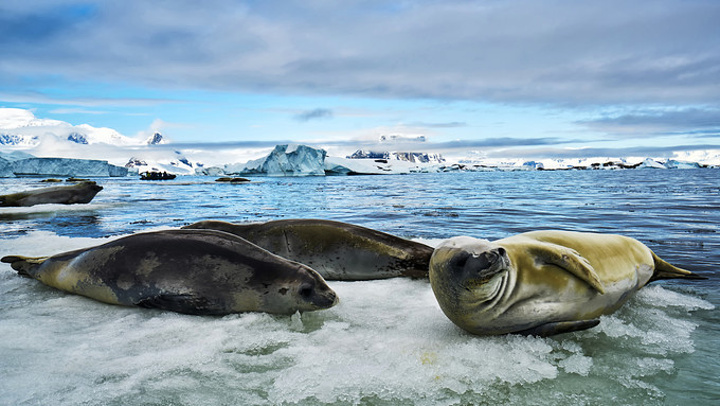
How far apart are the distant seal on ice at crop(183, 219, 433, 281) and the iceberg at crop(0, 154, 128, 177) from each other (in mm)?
89634

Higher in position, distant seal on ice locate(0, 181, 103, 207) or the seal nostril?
distant seal on ice locate(0, 181, 103, 207)

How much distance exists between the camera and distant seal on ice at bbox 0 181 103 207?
13641mm

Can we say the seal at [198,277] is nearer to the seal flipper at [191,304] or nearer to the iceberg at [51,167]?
the seal flipper at [191,304]

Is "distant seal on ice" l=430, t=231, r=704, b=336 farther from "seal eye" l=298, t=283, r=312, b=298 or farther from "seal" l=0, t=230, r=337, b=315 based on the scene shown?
A: "seal" l=0, t=230, r=337, b=315

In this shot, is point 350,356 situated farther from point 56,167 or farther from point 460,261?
point 56,167

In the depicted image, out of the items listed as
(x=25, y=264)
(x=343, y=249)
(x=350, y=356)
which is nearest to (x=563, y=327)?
(x=350, y=356)

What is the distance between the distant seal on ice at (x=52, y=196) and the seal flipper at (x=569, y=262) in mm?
15234

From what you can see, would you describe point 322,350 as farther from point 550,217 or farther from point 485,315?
point 550,217

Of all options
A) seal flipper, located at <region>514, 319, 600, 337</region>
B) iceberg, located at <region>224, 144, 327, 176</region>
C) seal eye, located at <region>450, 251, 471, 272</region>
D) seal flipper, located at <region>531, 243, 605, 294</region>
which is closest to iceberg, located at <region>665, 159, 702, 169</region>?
iceberg, located at <region>224, 144, 327, 176</region>

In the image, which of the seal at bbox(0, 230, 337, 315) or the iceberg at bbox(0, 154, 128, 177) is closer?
the seal at bbox(0, 230, 337, 315)

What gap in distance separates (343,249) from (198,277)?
162cm

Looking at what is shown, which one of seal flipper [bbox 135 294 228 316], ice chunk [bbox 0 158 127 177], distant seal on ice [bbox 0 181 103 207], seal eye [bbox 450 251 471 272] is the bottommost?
seal flipper [bbox 135 294 228 316]

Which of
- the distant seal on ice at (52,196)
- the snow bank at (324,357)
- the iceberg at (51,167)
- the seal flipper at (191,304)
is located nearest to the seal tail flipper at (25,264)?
A: the snow bank at (324,357)

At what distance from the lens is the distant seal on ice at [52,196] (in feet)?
44.8
